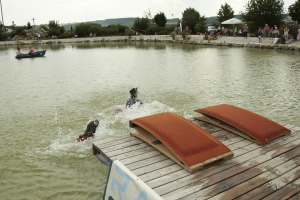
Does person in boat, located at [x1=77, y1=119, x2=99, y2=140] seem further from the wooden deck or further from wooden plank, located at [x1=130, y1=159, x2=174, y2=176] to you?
wooden plank, located at [x1=130, y1=159, x2=174, y2=176]

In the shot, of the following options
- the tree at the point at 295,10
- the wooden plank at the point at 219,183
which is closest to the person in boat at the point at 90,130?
the wooden plank at the point at 219,183

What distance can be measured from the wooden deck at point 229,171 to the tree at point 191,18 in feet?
177

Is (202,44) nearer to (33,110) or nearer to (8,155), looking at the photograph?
(33,110)

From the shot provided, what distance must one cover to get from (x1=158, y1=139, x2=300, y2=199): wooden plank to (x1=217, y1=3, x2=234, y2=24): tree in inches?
2465

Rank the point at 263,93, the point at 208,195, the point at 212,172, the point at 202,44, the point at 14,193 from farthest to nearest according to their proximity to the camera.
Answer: the point at 202,44
the point at 263,93
the point at 14,193
the point at 212,172
the point at 208,195

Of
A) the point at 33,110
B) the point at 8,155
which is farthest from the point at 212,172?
the point at 33,110

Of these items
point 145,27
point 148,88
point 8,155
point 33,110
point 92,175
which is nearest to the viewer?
point 92,175

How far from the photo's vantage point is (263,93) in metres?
13.4

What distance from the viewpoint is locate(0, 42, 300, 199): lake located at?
268 inches

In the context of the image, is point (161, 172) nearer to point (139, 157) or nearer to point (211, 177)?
point (139, 157)

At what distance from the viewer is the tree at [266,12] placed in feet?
131

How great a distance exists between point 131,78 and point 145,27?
45962mm

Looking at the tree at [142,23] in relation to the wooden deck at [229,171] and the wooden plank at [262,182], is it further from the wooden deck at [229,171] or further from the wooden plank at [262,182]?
the wooden plank at [262,182]

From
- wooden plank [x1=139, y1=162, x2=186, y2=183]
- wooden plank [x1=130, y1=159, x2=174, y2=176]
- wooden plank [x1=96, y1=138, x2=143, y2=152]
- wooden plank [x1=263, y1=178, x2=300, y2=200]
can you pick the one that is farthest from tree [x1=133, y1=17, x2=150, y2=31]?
wooden plank [x1=263, y1=178, x2=300, y2=200]
